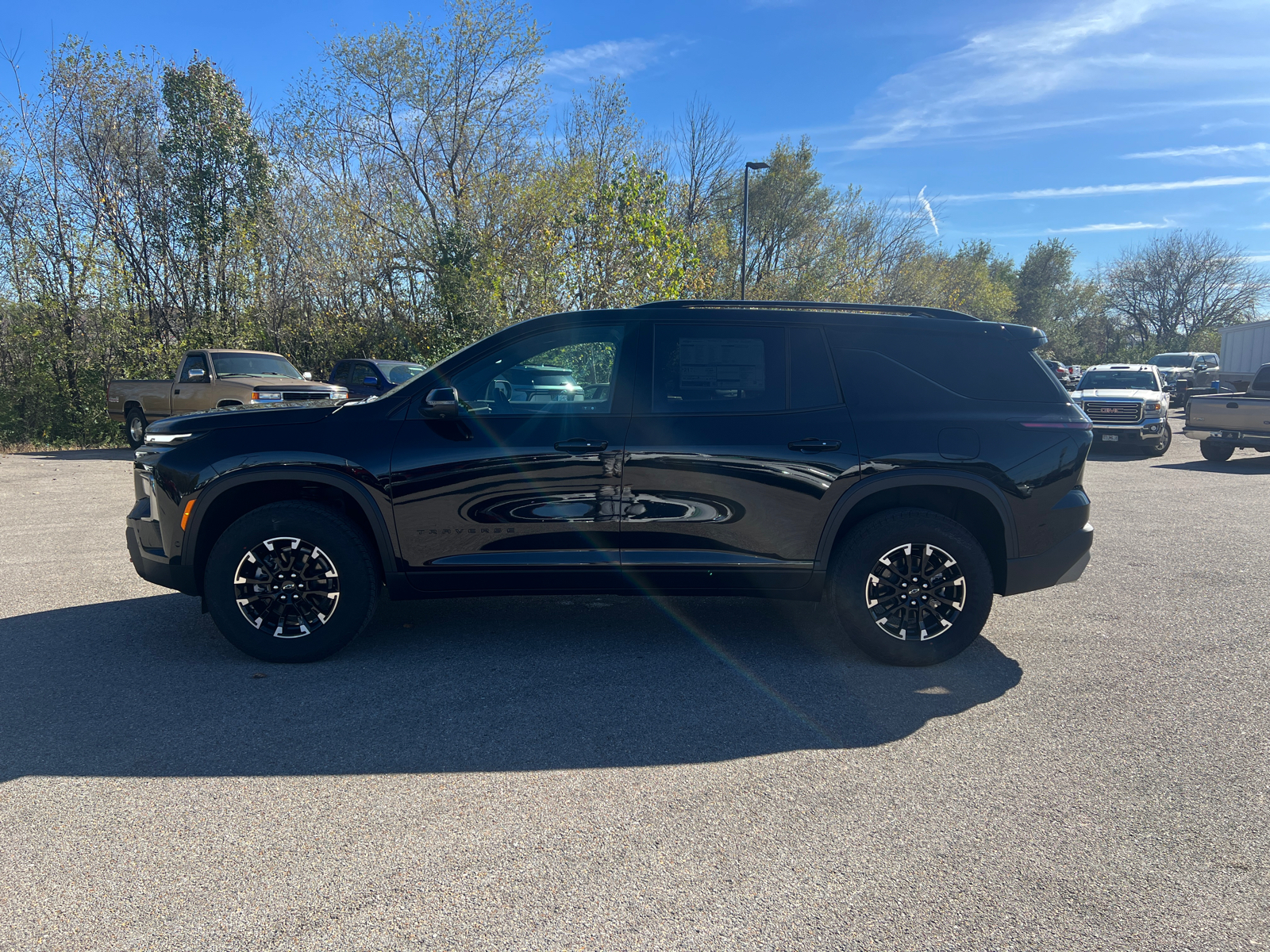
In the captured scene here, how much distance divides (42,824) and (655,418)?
306cm

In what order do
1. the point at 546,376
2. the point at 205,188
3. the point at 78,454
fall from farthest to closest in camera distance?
the point at 205,188
the point at 78,454
the point at 546,376

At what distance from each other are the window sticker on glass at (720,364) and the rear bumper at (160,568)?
2.85 meters

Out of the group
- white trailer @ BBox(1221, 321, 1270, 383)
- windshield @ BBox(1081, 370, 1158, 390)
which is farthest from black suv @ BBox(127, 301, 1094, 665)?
white trailer @ BBox(1221, 321, 1270, 383)

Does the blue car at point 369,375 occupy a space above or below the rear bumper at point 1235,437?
above

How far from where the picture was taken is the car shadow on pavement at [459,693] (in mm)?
3549

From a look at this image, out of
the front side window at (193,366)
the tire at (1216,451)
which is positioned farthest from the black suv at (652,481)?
the tire at (1216,451)

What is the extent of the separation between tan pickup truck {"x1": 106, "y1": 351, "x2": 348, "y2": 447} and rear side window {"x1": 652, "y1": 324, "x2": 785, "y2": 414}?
36.3 ft

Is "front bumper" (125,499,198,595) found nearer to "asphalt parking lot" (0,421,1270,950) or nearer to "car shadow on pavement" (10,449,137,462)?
"asphalt parking lot" (0,421,1270,950)

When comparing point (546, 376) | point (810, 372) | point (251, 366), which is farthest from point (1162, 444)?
point (251, 366)

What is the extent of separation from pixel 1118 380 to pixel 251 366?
19373 mm

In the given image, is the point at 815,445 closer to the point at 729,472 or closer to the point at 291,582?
the point at 729,472

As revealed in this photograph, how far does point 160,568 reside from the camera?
4.62m

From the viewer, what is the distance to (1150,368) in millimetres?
20609

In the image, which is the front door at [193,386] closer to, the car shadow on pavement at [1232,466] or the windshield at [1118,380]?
the car shadow on pavement at [1232,466]
